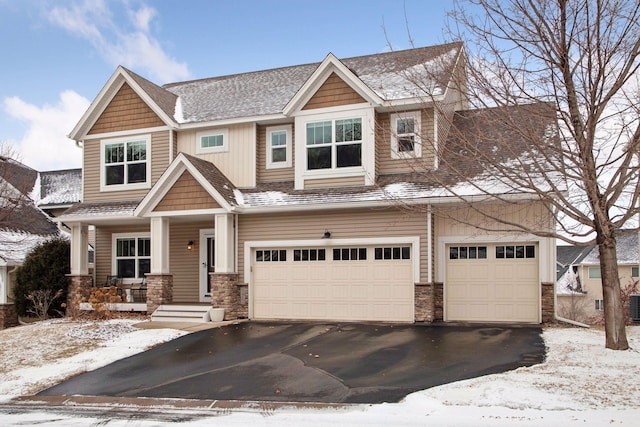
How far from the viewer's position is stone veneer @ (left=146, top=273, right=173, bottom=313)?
17.3 meters

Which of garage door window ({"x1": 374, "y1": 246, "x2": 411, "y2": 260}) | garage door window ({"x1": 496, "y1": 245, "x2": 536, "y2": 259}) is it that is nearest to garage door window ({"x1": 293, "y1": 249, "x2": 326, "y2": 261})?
garage door window ({"x1": 374, "y1": 246, "x2": 411, "y2": 260})

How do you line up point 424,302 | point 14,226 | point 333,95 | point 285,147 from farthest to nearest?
point 14,226
point 285,147
point 333,95
point 424,302

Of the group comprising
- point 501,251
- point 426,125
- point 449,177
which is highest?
point 426,125

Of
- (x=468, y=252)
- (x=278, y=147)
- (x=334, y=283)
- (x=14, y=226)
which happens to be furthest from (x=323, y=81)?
(x=14, y=226)

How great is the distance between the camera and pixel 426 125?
53.2ft

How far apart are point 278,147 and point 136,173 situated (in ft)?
16.3

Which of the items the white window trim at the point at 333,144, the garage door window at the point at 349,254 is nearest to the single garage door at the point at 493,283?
the garage door window at the point at 349,254

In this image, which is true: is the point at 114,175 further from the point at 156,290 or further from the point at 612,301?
the point at 612,301

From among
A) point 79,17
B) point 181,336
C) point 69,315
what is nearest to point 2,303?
point 69,315

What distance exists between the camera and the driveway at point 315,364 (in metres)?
9.14

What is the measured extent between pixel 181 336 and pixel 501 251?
8560 mm

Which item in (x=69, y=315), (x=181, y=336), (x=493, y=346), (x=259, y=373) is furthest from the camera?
(x=69, y=315)

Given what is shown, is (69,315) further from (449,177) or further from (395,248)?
(449,177)

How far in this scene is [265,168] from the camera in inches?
720
